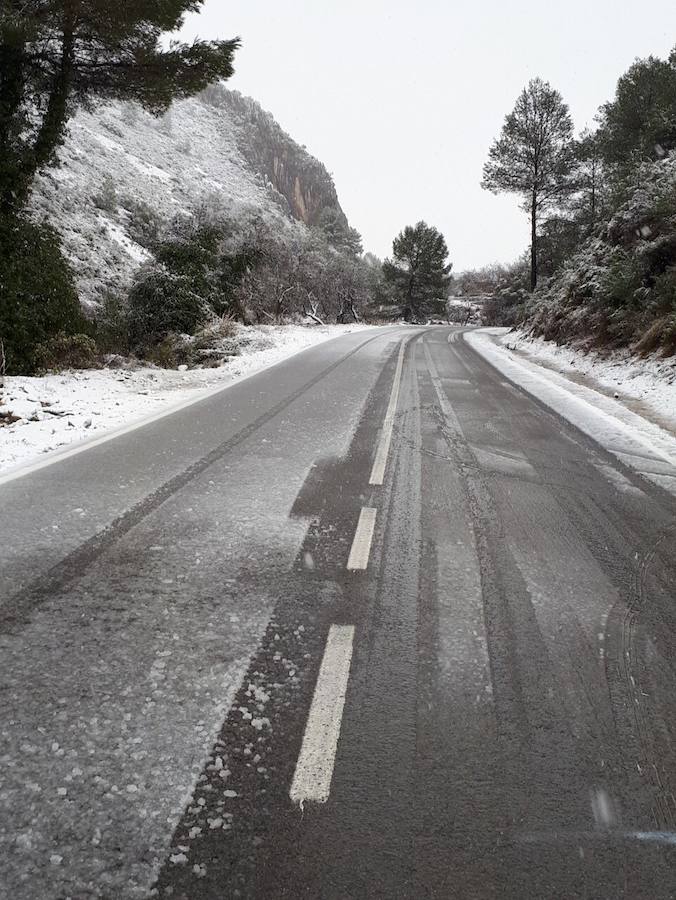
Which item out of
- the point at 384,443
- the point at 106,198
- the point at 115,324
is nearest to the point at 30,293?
the point at 115,324

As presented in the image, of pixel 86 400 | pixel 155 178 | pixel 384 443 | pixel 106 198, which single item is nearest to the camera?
Answer: pixel 384 443

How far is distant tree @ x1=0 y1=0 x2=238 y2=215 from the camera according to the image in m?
10.5

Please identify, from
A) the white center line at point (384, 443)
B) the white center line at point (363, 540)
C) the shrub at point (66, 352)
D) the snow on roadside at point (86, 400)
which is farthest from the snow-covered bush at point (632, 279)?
the shrub at point (66, 352)

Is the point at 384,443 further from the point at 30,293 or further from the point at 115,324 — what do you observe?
the point at 115,324

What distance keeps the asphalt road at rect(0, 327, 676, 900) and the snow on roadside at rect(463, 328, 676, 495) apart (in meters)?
1.14

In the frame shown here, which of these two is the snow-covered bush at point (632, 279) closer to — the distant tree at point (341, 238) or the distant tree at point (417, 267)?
the distant tree at point (417, 267)

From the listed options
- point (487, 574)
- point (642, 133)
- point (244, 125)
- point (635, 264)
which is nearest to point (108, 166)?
point (642, 133)

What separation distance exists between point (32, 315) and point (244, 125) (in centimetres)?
8749

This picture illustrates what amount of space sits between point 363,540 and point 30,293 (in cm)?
965

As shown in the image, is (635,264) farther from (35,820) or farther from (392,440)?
(35,820)

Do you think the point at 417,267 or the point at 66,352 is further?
the point at 417,267

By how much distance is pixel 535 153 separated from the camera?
30.7 m

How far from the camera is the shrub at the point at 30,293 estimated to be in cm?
1004

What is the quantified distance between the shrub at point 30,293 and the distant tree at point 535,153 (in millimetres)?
27642
